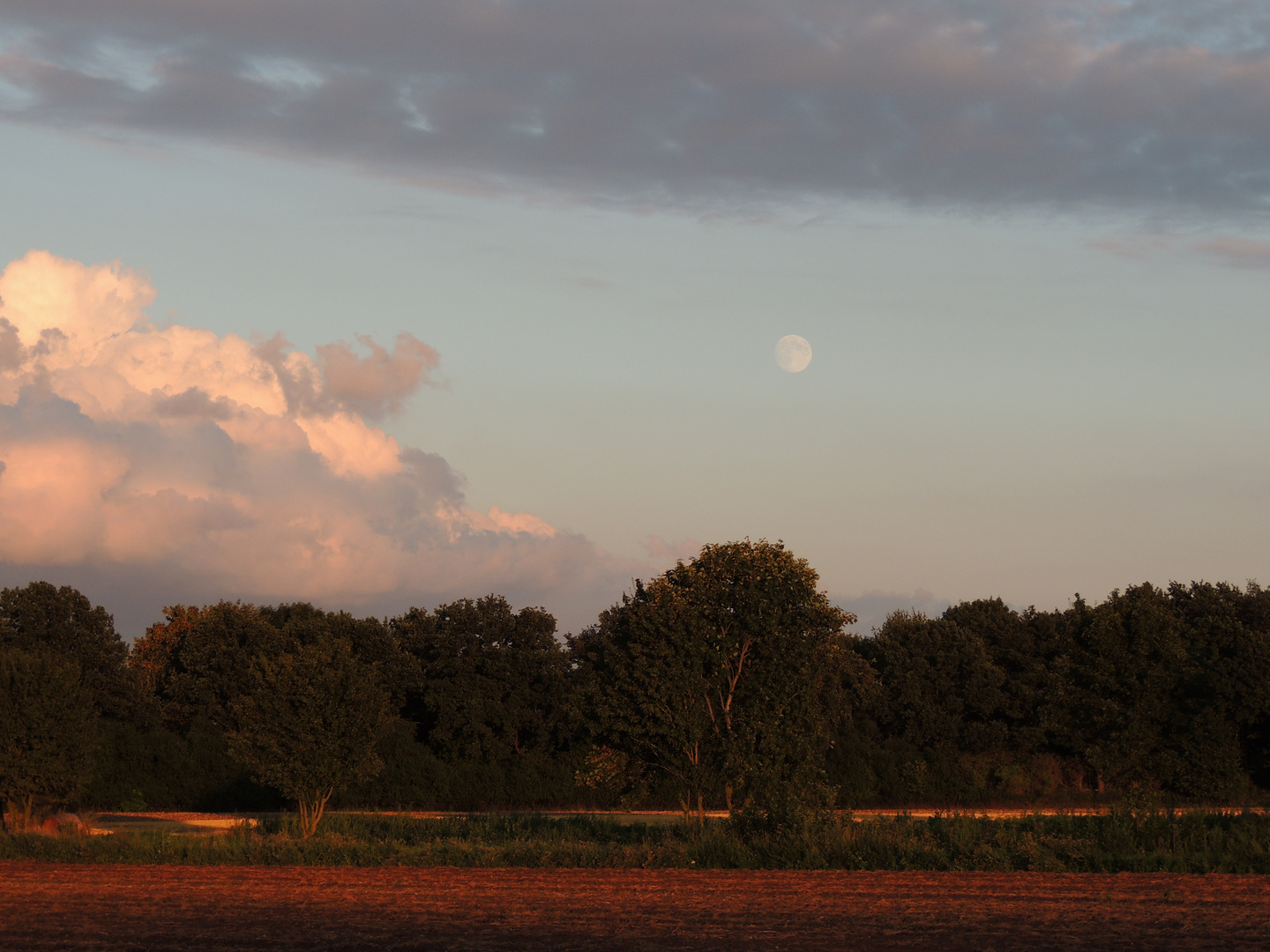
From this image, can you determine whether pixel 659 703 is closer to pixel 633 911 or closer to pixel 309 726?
pixel 309 726

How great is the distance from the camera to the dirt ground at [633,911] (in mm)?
16656

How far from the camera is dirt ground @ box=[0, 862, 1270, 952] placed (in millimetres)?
16656

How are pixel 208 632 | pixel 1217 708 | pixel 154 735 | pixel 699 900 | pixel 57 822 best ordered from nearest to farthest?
pixel 699 900 → pixel 57 822 → pixel 1217 708 → pixel 154 735 → pixel 208 632

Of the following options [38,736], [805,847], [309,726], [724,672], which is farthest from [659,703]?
[38,736]

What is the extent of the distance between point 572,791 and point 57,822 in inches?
957

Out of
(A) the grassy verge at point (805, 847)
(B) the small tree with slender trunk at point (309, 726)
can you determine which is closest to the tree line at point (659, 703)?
(B) the small tree with slender trunk at point (309, 726)

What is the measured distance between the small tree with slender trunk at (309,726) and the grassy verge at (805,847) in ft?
14.6

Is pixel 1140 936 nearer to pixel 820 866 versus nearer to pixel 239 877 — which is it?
pixel 820 866

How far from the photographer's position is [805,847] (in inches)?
1001

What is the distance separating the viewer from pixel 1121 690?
58375 millimetres

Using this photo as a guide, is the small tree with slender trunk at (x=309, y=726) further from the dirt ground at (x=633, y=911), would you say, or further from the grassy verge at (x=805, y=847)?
the dirt ground at (x=633, y=911)

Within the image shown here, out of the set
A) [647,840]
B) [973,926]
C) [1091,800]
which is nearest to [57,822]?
[647,840]

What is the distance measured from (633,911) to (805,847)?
7135 mm

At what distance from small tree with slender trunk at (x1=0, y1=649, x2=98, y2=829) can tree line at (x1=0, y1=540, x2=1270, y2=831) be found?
83 mm
